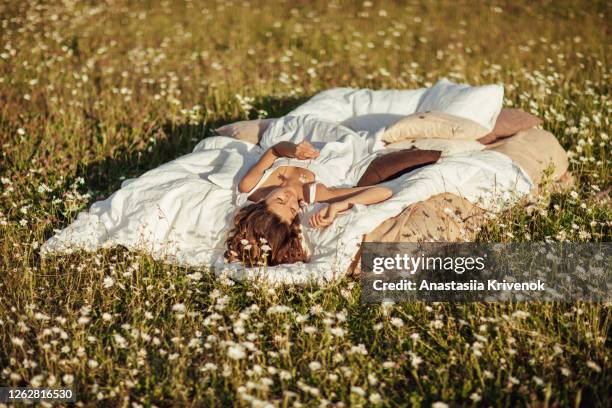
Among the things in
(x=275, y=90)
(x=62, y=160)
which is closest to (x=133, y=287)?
(x=62, y=160)

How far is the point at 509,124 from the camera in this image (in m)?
6.68

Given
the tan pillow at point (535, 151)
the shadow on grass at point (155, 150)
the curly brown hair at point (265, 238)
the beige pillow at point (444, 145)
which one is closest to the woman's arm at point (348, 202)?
the curly brown hair at point (265, 238)

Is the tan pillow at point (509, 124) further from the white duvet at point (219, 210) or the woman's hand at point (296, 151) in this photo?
the woman's hand at point (296, 151)

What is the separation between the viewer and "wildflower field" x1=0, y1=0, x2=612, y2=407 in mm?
3695

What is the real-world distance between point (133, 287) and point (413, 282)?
1914mm

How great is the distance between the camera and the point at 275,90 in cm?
862

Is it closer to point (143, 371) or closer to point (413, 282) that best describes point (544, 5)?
point (413, 282)

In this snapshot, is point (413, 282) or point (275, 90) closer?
point (413, 282)

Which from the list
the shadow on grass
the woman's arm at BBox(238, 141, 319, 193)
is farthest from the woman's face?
the shadow on grass

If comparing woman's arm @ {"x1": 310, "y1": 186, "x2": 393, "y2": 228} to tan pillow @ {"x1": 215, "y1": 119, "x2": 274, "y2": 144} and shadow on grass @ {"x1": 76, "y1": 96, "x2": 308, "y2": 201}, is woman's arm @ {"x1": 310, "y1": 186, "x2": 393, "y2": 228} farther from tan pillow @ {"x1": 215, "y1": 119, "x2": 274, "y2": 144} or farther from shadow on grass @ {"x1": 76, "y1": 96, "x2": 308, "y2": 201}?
shadow on grass @ {"x1": 76, "y1": 96, "x2": 308, "y2": 201}

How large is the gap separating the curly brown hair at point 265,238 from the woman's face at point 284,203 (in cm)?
5

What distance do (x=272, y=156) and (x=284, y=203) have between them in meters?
0.76

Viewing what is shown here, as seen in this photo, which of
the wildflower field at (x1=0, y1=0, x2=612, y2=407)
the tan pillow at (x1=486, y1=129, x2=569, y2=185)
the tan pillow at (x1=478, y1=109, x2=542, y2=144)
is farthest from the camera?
the tan pillow at (x1=478, y1=109, x2=542, y2=144)

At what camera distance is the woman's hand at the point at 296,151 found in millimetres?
5730
